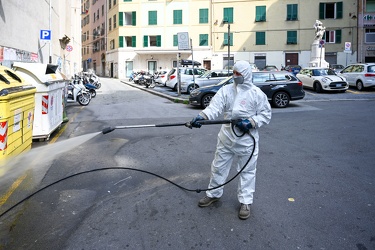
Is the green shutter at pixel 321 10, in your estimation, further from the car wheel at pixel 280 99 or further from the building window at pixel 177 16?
the car wheel at pixel 280 99

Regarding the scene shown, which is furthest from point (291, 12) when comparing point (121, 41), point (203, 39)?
point (121, 41)

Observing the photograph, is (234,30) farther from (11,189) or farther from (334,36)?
(11,189)

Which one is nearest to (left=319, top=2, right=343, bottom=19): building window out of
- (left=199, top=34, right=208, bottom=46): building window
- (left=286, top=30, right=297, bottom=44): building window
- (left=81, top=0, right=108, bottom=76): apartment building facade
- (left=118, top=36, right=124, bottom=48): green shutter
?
(left=286, top=30, right=297, bottom=44): building window

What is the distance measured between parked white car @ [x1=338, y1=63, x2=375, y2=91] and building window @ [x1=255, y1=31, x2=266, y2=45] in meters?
23.3

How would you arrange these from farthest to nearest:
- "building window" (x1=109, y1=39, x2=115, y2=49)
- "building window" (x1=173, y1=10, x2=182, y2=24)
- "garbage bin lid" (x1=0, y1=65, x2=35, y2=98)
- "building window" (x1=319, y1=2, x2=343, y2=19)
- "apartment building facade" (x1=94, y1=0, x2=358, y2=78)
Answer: "building window" (x1=109, y1=39, x2=115, y2=49) < "building window" (x1=173, y1=10, x2=182, y2=24) < "apartment building facade" (x1=94, y1=0, x2=358, y2=78) < "building window" (x1=319, y1=2, x2=343, y2=19) < "garbage bin lid" (x1=0, y1=65, x2=35, y2=98)

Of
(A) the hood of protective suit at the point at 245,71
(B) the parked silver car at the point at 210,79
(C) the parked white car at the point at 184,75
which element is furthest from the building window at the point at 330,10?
(A) the hood of protective suit at the point at 245,71

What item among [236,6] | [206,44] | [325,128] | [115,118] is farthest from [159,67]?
[325,128]

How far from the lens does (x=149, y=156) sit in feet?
22.6

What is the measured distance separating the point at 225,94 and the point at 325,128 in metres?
6.65

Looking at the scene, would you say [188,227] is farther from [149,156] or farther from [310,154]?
[310,154]

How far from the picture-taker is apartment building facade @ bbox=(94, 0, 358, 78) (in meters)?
43.2

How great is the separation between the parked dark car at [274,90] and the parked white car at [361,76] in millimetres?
7519

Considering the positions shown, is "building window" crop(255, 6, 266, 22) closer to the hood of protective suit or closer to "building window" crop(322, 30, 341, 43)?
"building window" crop(322, 30, 341, 43)

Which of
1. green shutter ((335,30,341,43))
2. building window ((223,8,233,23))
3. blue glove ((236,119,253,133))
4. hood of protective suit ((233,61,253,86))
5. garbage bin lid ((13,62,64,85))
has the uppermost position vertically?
building window ((223,8,233,23))
